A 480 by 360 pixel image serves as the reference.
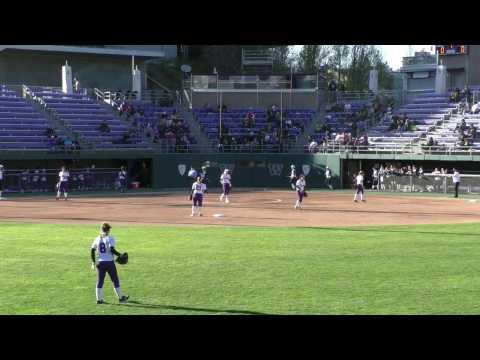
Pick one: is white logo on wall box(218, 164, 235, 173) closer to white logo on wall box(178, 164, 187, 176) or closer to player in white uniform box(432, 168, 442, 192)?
white logo on wall box(178, 164, 187, 176)

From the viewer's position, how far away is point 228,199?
42.9m

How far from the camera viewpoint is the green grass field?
49.0 feet

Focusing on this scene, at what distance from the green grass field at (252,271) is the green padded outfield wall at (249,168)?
82.1 ft

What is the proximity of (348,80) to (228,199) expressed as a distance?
4134cm

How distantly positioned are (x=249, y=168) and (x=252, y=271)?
120ft

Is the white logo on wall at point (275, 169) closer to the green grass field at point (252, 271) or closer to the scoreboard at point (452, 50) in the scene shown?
the scoreboard at point (452, 50)

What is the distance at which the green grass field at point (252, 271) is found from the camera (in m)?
14.9

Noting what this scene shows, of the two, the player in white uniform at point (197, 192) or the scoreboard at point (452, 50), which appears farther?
the scoreboard at point (452, 50)

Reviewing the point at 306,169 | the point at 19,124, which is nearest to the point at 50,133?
the point at 19,124

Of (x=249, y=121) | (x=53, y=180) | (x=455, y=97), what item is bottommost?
(x=53, y=180)

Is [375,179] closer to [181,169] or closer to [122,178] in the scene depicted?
[181,169]

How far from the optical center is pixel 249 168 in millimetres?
55531

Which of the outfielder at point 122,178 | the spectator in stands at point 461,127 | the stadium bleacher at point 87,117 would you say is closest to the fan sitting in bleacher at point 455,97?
the spectator in stands at point 461,127
